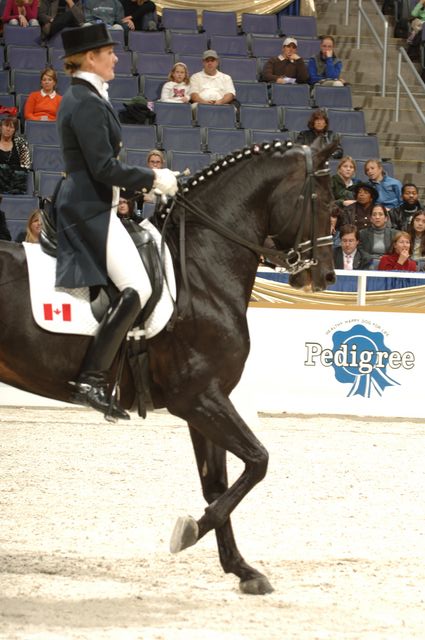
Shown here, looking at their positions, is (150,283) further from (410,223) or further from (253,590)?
(410,223)

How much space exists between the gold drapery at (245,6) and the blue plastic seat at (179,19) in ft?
2.21

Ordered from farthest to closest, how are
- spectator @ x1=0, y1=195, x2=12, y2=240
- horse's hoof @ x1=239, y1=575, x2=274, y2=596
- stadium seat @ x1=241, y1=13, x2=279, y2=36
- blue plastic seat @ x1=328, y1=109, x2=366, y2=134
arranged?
1. stadium seat @ x1=241, y1=13, x2=279, y2=36
2. blue plastic seat @ x1=328, y1=109, x2=366, y2=134
3. spectator @ x1=0, y1=195, x2=12, y2=240
4. horse's hoof @ x1=239, y1=575, x2=274, y2=596

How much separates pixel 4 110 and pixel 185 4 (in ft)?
15.7

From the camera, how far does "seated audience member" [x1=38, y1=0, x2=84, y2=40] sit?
16016 millimetres

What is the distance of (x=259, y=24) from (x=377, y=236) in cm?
613

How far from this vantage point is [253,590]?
18.8 ft

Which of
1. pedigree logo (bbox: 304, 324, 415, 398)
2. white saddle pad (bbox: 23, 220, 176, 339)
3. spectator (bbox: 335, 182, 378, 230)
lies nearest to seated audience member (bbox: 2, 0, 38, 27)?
spectator (bbox: 335, 182, 378, 230)

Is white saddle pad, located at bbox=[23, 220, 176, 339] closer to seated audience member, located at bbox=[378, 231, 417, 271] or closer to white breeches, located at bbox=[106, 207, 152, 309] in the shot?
white breeches, located at bbox=[106, 207, 152, 309]

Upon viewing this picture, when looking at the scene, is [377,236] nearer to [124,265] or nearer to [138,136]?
[138,136]

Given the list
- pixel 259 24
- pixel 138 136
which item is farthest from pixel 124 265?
pixel 259 24

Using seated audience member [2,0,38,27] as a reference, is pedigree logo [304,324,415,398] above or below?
below

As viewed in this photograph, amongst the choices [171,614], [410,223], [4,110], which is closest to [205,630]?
[171,614]

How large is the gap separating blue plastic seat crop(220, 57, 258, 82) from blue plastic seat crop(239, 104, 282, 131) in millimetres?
1080

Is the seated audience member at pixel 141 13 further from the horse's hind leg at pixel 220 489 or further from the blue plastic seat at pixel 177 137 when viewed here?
the horse's hind leg at pixel 220 489
